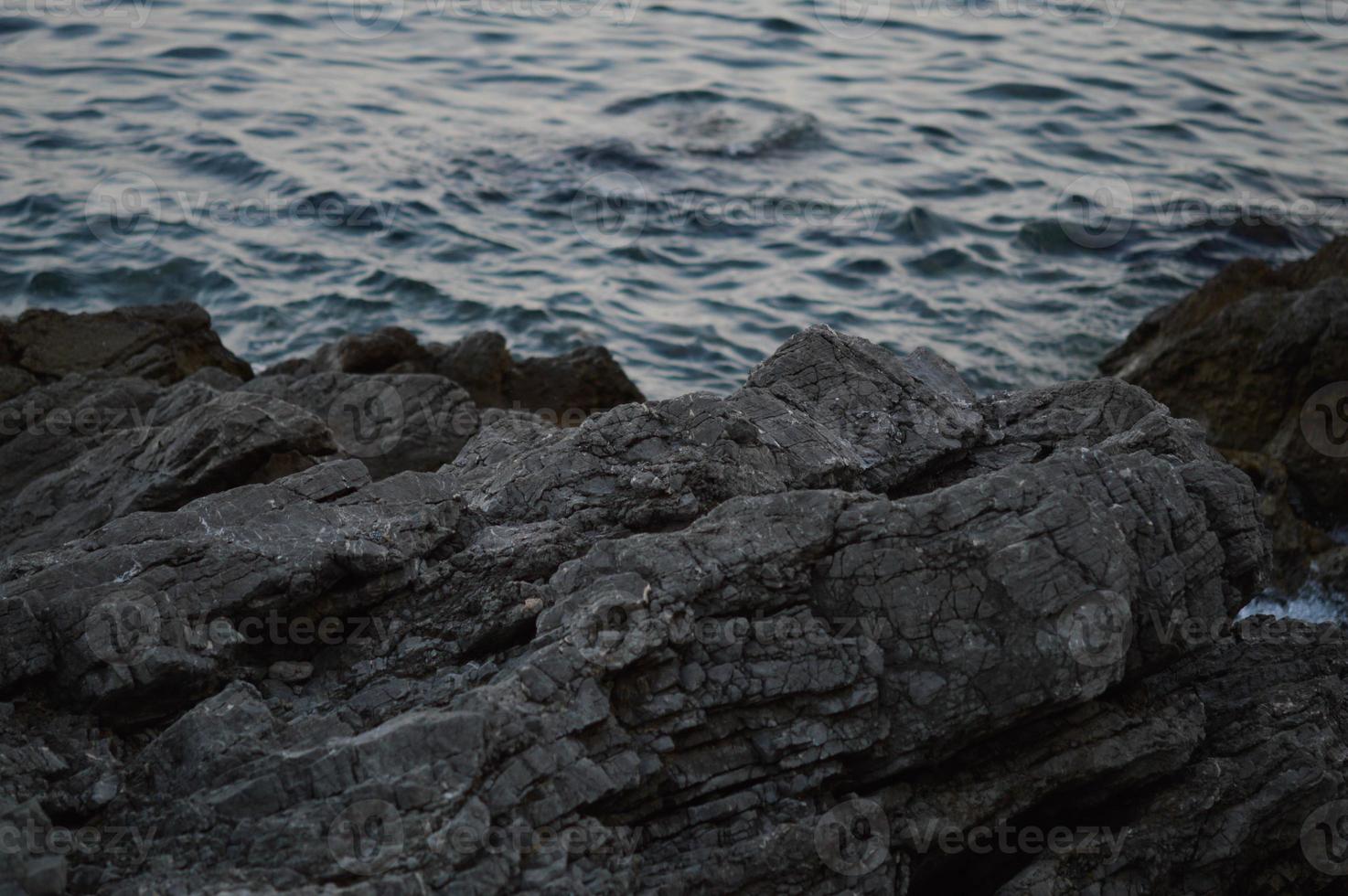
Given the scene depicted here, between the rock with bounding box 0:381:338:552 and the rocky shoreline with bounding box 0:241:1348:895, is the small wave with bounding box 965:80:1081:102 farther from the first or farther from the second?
the rock with bounding box 0:381:338:552

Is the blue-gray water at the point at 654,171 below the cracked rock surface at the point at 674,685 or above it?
below

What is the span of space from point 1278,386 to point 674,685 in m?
9.58

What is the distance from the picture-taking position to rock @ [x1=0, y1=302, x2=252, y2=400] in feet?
36.2

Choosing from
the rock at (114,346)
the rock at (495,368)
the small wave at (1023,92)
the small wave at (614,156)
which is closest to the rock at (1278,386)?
the rock at (495,368)

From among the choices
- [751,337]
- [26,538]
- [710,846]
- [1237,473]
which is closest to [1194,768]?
[1237,473]

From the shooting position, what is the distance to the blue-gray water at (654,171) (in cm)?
1614

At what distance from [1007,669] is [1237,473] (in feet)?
6.38

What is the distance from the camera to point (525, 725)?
5.12m

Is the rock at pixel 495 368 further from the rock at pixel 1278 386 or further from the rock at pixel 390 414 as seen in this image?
the rock at pixel 1278 386

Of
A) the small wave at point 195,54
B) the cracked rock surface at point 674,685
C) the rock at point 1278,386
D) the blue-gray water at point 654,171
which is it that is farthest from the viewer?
the small wave at point 195,54

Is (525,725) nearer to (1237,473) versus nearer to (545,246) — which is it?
(1237,473)

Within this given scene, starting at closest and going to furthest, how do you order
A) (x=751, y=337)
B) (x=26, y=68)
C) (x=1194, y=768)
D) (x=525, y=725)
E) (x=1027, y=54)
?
(x=525, y=725)
(x=1194, y=768)
(x=751, y=337)
(x=26, y=68)
(x=1027, y=54)

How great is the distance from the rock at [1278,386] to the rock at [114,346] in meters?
9.62

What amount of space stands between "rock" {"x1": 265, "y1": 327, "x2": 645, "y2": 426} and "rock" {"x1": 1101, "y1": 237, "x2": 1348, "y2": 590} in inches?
227
